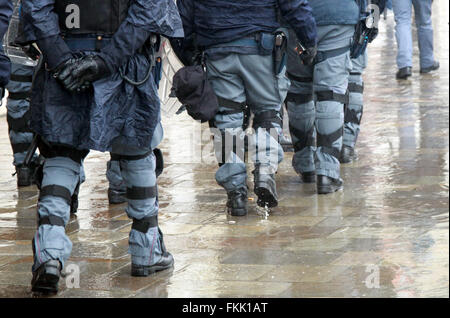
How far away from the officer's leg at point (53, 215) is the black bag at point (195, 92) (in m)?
1.34

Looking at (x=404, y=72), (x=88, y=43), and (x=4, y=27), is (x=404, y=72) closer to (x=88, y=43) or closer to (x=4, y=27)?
(x=88, y=43)

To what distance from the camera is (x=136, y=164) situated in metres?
5.81

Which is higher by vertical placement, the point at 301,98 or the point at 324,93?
→ the point at 324,93

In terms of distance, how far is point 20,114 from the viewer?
8344 mm

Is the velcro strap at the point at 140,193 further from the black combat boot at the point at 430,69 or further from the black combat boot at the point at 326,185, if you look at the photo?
the black combat boot at the point at 430,69

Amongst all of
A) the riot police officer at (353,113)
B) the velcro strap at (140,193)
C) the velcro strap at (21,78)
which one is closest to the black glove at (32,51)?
the velcro strap at (140,193)

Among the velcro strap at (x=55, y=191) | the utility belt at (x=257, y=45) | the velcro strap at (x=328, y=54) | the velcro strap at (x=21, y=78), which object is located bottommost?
the velcro strap at (x=21, y=78)

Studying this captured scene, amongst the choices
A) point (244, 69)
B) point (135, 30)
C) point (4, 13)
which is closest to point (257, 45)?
point (244, 69)

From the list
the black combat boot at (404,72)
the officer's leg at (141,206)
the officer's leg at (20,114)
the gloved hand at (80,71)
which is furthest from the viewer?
the black combat boot at (404,72)

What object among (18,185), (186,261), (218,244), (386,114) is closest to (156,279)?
(186,261)

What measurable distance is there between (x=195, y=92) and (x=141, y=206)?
134 centimetres

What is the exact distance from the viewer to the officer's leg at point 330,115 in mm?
7836

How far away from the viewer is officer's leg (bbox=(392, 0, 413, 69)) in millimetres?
13682

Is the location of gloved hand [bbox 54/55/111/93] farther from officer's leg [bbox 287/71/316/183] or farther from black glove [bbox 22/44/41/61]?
officer's leg [bbox 287/71/316/183]
